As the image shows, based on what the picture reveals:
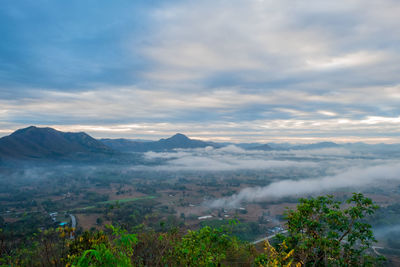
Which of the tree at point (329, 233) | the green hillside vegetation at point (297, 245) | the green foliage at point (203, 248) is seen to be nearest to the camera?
the green foliage at point (203, 248)

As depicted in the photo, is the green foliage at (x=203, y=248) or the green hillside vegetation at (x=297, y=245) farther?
the green hillside vegetation at (x=297, y=245)

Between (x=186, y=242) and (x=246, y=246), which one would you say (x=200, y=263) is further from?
(x=246, y=246)

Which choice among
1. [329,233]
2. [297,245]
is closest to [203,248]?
[297,245]

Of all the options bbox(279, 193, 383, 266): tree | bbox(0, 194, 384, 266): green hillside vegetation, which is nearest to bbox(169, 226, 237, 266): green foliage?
bbox(0, 194, 384, 266): green hillside vegetation

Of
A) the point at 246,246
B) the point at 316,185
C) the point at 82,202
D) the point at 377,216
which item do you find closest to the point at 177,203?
the point at 82,202

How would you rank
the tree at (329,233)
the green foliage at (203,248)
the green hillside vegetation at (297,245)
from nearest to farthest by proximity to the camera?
the green foliage at (203,248) → the green hillside vegetation at (297,245) → the tree at (329,233)

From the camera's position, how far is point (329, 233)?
7.58 meters

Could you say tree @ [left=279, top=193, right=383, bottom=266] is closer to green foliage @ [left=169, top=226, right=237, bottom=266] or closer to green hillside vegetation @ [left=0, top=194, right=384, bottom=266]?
green hillside vegetation @ [left=0, top=194, right=384, bottom=266]

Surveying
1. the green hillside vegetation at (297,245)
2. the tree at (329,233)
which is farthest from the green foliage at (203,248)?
the tree at (329,233)

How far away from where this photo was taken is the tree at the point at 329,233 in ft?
24.3

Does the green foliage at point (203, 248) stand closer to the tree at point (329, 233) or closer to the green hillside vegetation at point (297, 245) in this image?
the green hillside vegetation at point (297, 245)

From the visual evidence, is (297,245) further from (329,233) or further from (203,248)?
(203,248)

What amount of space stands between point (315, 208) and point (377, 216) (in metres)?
83.4

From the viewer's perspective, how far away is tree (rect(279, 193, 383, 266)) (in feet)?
24.3
